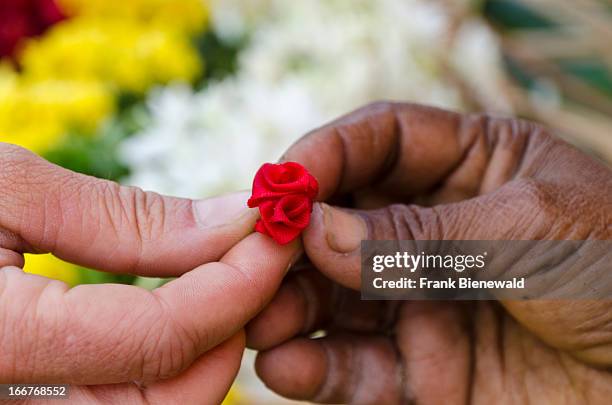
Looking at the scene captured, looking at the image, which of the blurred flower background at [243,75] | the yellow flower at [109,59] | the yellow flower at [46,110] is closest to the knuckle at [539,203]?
the blurred flower background at [243,75]

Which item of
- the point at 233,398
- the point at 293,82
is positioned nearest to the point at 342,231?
the point at 233,398

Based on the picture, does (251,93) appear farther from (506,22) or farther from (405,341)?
(506,22)

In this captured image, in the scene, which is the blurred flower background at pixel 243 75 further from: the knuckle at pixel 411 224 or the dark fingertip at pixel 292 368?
the knuckle at pixel 411 224

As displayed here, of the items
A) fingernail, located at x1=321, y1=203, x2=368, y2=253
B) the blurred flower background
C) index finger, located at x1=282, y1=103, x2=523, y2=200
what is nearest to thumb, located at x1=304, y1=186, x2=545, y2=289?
fingernail, located at x1=321, y1=203, x2=368, y2=253

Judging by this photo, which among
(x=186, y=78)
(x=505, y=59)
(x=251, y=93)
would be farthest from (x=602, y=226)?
(x=505, y=59)

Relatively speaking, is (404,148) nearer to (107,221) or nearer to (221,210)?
(221,210)

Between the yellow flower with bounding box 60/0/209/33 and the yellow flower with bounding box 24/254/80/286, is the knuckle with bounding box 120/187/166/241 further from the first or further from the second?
the yellow flower with bounding box 60/0/209/33

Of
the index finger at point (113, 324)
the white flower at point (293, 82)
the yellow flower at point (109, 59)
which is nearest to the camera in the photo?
the index finger at point (113, 324)

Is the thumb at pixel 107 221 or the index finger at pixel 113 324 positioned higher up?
the thumb at pixel 107 221
